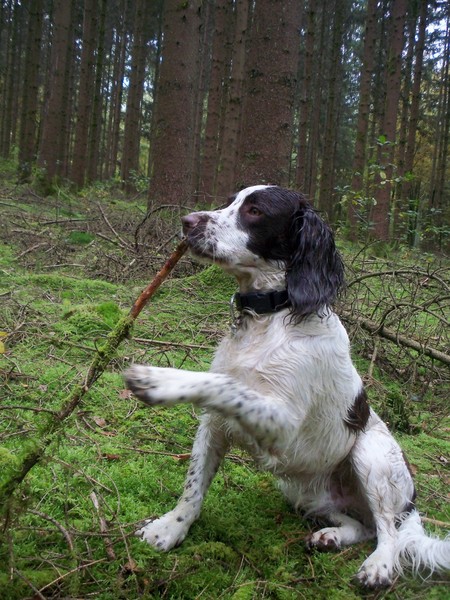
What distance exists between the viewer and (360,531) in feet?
9.50

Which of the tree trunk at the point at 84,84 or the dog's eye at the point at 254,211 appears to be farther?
the tree trunk at the point at 84,84

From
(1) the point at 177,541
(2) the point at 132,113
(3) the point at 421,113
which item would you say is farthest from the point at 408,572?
(3) the point at 421,113

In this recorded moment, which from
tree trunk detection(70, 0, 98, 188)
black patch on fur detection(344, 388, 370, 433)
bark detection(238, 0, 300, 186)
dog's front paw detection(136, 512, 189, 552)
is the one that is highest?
tree trunk detection(70, 0, 98, 188)

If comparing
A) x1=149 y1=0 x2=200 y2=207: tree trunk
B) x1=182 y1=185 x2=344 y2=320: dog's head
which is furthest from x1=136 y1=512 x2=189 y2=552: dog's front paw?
x1=149 y1=0 x2=200 y2=207: tree trunk

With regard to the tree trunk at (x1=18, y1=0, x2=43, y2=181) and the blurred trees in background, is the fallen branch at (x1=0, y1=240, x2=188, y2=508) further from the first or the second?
the tree trunk at (x1=18, y1=0, x2=43, y2=181)

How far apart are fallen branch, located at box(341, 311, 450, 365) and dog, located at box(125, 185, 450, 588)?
105 inches

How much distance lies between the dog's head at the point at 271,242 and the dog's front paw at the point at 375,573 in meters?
1.31

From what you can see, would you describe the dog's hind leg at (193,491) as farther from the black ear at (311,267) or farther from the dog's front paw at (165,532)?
the black ear at (311,267)

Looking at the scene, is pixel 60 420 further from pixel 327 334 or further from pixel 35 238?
pixel 35 238

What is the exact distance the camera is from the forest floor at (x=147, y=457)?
7.22 feet

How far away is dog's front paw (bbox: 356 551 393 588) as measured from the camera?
96.9 inches

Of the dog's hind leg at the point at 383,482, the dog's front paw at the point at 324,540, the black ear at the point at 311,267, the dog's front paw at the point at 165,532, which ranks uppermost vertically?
the black ear at the point at 311,267

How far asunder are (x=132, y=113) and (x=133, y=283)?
1493 cm

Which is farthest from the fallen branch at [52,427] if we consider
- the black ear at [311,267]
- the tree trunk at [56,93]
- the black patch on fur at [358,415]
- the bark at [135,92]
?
the bark at [135,92]
